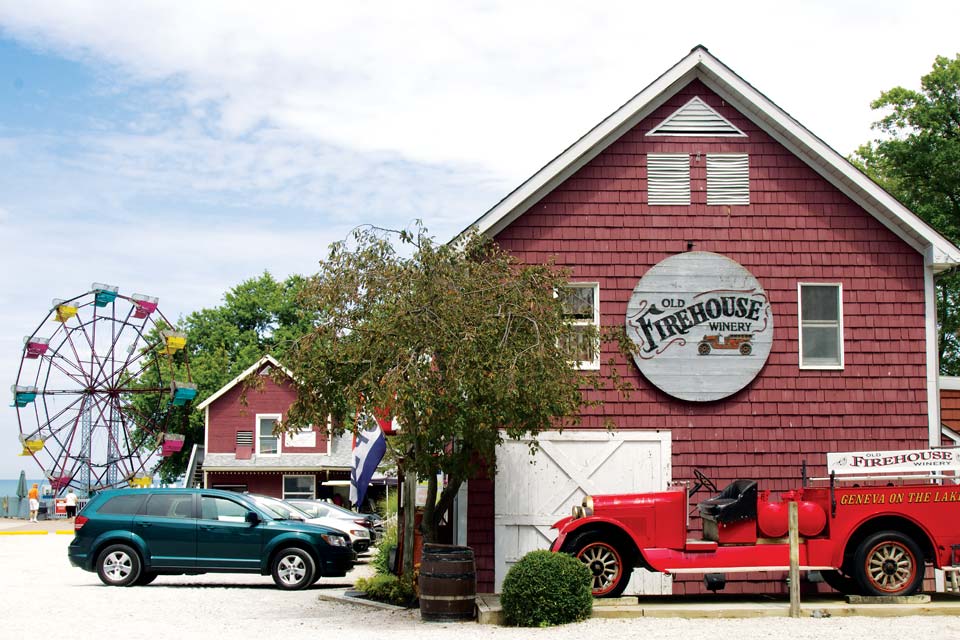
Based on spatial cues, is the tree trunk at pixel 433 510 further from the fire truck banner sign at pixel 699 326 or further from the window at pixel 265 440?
the window at pixel 265 440

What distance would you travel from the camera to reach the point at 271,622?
45.1ft

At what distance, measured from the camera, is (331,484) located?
44062mm

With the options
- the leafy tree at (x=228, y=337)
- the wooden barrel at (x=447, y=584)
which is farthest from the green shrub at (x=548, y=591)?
the leafy tree at (x=228, y=337)

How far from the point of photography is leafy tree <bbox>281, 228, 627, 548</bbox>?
12.9 metres

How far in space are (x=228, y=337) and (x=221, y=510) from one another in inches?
1871

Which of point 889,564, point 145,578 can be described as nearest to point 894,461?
point 889,564

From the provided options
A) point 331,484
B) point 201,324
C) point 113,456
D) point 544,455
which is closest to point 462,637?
point 544,455

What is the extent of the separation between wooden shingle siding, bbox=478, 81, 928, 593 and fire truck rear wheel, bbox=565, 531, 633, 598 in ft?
8.74

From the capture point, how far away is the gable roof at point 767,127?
1623 cm

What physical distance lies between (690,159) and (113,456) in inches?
1785

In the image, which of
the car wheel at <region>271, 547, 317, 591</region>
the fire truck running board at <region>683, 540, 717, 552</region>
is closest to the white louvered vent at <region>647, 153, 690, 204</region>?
the fire truck running board at <region>683, 540, 717, 552</region>

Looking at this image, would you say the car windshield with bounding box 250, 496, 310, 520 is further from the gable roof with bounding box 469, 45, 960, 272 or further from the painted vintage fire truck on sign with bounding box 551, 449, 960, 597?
the painted vintage fire truck on sign with bounding box 551, 449, 960, 597

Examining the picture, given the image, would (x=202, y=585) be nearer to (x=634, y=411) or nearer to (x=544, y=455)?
(x=544, y=455)

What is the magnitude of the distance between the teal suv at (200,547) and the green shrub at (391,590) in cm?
279
